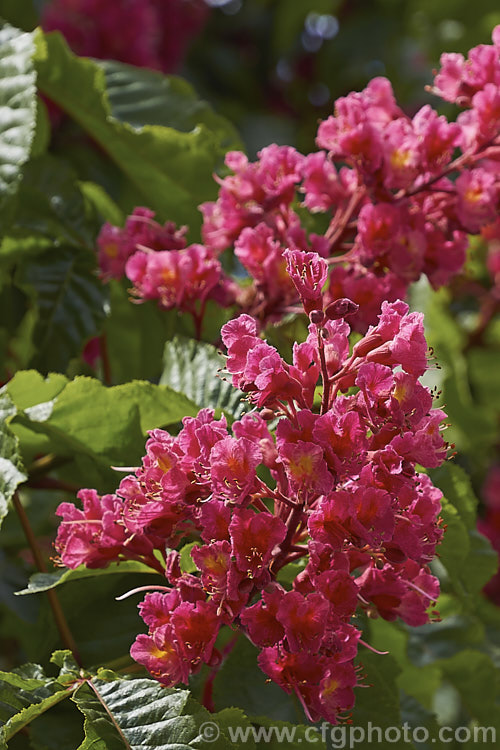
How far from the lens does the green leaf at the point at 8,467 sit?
91 cm

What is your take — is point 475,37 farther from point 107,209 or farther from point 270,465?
point 270,465

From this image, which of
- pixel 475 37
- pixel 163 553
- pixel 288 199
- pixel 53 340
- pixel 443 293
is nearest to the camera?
pixel 163 553

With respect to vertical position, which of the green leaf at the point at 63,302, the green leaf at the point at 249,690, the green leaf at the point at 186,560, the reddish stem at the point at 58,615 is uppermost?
the green leaf at the point at 63,302

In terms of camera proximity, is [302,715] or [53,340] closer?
[302,715]

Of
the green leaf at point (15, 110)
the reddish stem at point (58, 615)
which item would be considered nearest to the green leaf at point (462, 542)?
the reddish stem at point (58, 615)

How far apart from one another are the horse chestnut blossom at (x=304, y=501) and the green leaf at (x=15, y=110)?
0.49 metres

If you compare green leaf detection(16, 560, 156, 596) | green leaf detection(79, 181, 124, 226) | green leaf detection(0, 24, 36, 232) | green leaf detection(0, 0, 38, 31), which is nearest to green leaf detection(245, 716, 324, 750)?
green leaf detection(16, 560, 156, 596)

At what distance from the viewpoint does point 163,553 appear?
90 cm

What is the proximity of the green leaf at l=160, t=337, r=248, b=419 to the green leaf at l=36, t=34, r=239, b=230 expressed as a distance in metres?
0.36

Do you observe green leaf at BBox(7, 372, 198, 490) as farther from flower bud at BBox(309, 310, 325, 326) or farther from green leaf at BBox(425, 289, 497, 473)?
green leaf at BBox(425, 289, 497, 473)

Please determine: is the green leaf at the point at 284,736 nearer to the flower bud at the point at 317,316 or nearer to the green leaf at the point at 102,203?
the flower bud at the point at 317,316

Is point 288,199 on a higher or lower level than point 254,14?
lower

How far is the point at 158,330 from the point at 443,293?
1.15 m

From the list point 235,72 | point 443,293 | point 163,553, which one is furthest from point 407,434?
point 235,72
